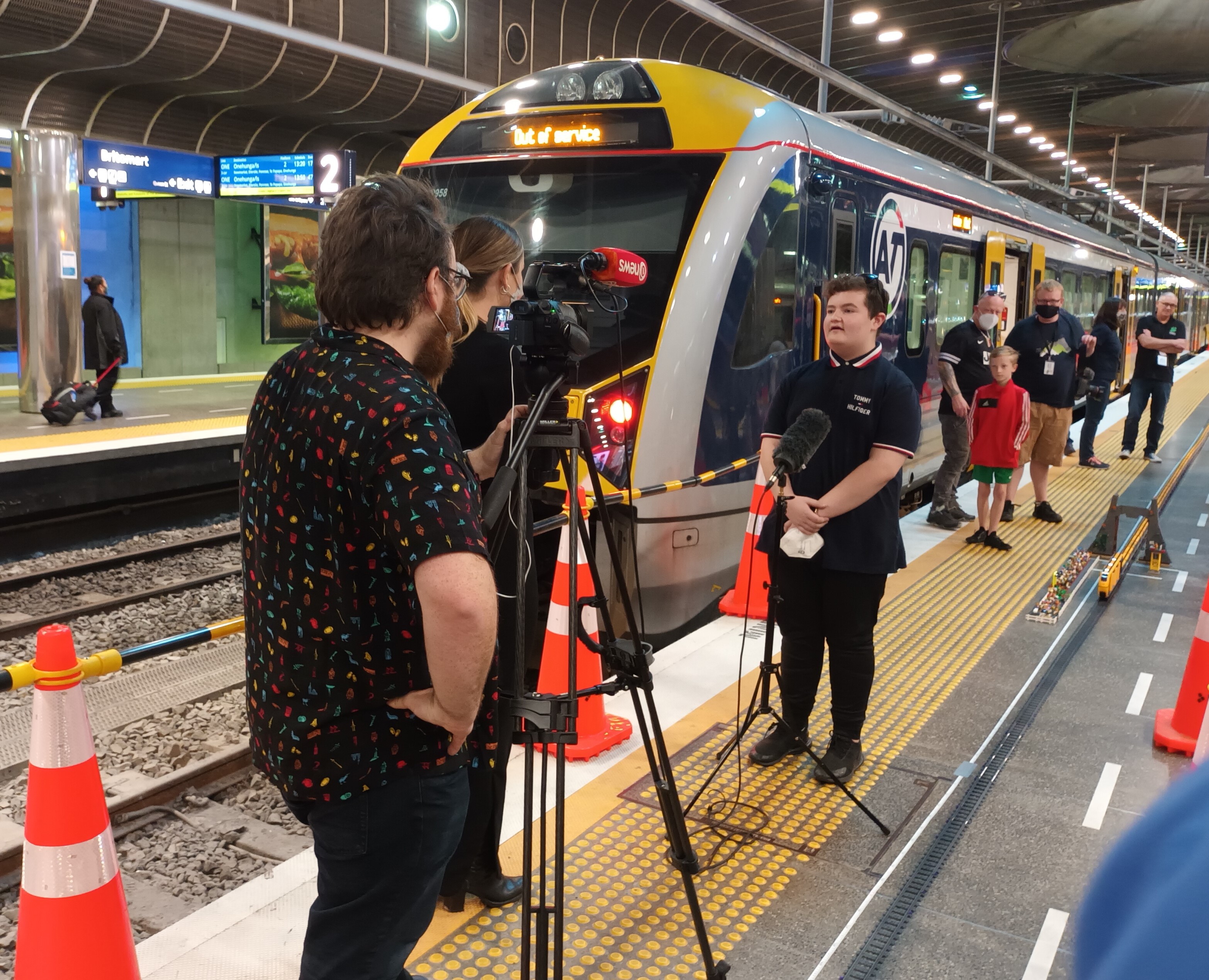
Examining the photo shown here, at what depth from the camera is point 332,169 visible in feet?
48.6

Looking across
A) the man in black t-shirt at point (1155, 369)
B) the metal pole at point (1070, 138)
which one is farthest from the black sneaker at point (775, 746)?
the metal pole at point (1070, 138)

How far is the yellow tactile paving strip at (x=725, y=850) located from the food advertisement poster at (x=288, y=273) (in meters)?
18.8

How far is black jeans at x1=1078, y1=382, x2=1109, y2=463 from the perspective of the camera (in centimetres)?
1077

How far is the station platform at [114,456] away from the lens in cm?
957

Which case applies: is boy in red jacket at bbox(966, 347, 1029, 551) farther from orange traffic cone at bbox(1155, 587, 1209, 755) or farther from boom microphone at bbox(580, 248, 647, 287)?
boom microphone at bbox(580, 248, 647, 287)

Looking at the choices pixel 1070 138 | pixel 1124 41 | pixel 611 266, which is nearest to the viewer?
pixel 611 266

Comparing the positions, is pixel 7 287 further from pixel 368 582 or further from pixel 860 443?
pixel 368 582

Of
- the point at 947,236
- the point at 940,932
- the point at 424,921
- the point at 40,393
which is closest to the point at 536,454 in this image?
the point at 424,921

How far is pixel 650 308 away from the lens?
550cm

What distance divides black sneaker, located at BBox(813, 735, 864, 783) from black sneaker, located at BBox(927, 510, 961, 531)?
14.4ft

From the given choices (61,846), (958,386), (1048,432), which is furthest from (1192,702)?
(1048,432)

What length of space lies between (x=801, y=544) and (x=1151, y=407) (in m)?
9.56

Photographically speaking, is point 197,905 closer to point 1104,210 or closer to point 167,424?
point 167,424

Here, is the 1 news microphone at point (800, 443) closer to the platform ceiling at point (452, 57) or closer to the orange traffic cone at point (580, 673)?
the orange traffic cone at point (580, 673)
